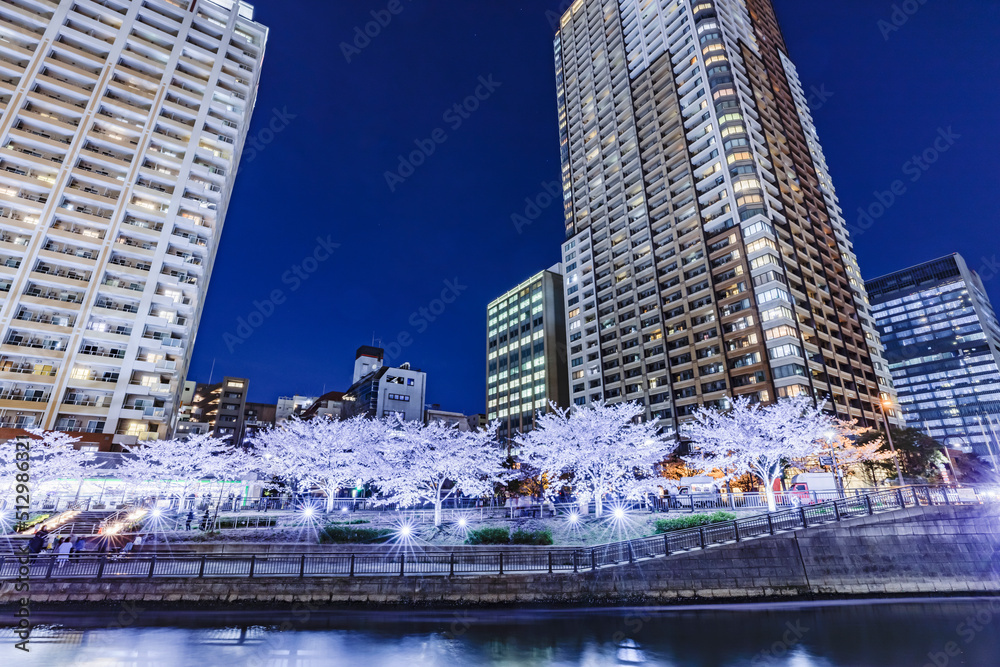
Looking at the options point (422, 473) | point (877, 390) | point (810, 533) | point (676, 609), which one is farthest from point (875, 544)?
point (877, 390)

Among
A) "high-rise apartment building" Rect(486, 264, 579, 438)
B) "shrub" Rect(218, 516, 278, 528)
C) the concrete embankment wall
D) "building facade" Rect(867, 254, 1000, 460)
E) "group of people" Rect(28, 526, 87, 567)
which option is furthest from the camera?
"building facade" Rect(867, 254, 1000, 460)

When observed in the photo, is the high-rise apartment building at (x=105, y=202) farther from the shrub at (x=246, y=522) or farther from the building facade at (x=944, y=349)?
the building facade at (x=944, y=349)

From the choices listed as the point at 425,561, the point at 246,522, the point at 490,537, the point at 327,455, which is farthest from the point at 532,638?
the point at 327,455

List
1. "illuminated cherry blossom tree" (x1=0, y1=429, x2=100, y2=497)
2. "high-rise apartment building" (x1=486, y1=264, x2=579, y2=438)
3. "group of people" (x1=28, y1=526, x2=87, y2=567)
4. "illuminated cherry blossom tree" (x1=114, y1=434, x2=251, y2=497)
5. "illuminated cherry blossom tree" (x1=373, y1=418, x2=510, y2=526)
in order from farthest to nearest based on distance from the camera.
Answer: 1. "high-rise apartment building" (x1=486, y1=264, x2=579, y2=438)
2. "illuminated cherry blossom tree" (x1=114, y1=434, x2=251, y2=497)
3. "illuminated cherry blossom tree" (x1=0, y1=429, x2=100, y2=497)
4. "illuminated cherry blossom tree" (x1=373, y1=418, x2=510, y2=526)
5. "group of people" (x1=28, y1=526, x2=87, y2=567)

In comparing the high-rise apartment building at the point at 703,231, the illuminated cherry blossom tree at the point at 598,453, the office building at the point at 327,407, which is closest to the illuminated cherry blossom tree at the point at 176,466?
the illuminated cherry blossom tree at the point at 598,453

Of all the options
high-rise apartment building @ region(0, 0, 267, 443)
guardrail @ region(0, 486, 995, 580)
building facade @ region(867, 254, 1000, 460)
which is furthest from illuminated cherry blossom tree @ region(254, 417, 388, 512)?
building facade @ region(867, 254, 1000, 460)

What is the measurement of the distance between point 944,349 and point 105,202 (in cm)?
21579

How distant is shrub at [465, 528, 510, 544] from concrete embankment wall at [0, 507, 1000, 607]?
609 centimetres

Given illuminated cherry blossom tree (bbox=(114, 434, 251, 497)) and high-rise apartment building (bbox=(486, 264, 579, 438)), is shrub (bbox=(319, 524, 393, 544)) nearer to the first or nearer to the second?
illuminated cherry blossom tree (bbox=(114, 434, 251, 497))

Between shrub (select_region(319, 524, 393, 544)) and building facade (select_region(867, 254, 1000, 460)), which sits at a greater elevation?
building facade (select_region(867, 254, 1000, 460))

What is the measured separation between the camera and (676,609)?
771 inches

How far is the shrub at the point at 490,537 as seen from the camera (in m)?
25.4

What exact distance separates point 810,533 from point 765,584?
3.52 metres

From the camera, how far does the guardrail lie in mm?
18734
